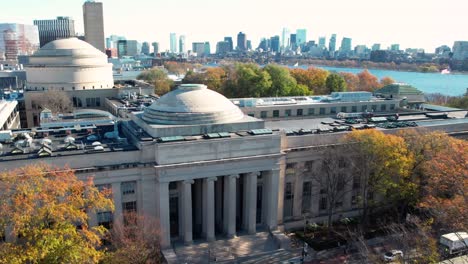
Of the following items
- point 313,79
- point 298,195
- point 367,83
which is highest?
point 313,79

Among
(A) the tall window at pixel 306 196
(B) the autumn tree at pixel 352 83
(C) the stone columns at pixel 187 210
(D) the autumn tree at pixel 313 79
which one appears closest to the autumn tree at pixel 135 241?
(C) the stone columns at pixel 187 210

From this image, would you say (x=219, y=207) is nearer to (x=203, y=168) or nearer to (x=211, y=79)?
(x=203, y=168)

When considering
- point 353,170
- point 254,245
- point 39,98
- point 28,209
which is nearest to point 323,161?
point 353,170

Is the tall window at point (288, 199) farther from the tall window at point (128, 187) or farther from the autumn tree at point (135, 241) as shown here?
the tall window at point (128, 187)

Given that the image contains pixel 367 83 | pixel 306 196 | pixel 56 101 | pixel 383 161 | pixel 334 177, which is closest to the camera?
pixel 383 161

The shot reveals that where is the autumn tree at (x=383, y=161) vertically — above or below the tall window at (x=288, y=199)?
above

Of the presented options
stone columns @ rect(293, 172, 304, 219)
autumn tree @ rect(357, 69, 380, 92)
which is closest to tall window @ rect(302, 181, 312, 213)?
stone columns @ rect(293, 172, 304, 219)

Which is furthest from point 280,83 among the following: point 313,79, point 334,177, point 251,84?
point 334,177
